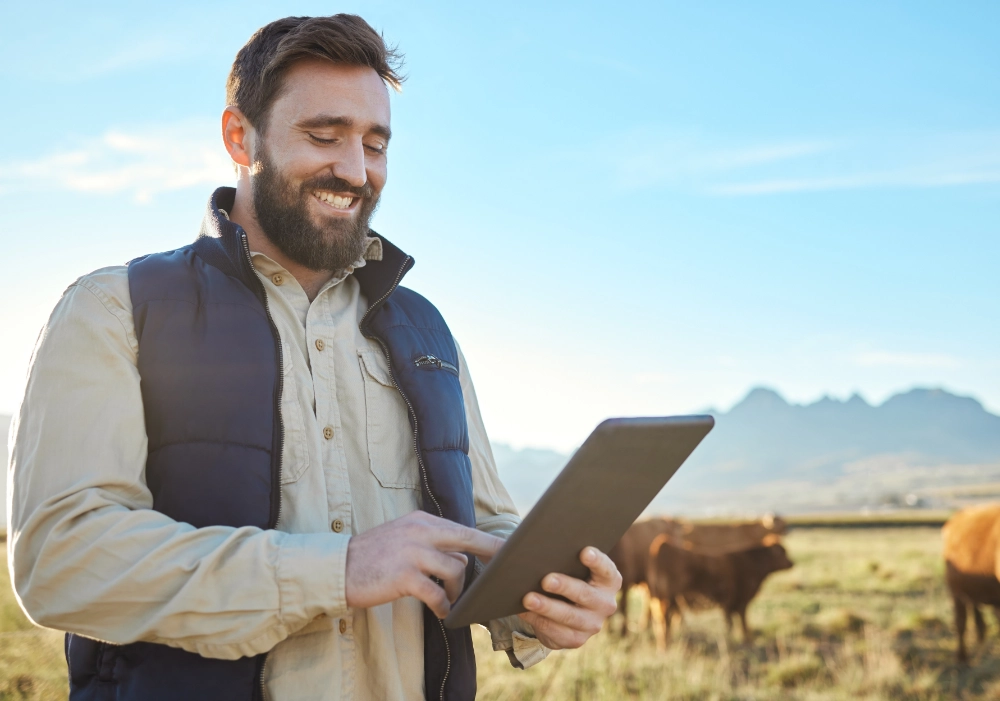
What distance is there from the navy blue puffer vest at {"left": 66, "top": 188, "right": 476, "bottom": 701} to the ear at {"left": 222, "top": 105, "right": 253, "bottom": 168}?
241 millimetres

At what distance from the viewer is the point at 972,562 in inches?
376

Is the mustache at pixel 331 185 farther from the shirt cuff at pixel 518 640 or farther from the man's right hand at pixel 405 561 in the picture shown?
the shirt cuff at pixel 518 640

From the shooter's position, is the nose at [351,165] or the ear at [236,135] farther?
the ear at [236,135]

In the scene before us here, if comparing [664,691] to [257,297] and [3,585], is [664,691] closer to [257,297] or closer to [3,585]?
[3,585]

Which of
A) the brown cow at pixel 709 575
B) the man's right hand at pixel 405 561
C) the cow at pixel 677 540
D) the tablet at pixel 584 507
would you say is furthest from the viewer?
the cow at pixel 677 540

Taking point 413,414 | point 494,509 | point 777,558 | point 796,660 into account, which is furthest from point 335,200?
point 777,558

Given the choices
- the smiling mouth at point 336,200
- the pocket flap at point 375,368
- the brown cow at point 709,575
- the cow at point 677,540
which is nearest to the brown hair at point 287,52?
the smiling mouth at point 336,200

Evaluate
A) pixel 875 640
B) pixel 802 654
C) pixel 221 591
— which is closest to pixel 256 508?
pixel 221 591

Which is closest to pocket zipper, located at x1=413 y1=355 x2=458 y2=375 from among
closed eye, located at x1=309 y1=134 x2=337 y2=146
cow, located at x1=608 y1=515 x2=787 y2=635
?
closed eye, located at x1=309 y1=134 x2=337 y2=146

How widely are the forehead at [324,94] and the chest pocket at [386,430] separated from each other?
0.69 m

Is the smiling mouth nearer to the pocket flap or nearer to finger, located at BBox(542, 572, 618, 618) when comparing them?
the pocket flap

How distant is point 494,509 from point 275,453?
2.93 ft

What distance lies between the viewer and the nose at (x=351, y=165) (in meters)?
2.35

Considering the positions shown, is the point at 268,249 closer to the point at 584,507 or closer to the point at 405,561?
the point at 405,561
